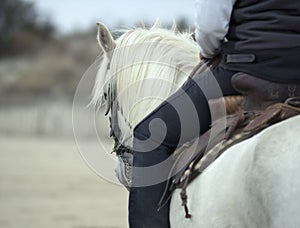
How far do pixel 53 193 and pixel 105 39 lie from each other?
8.27m

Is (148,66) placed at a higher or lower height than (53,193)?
higher

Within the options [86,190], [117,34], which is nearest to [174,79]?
[117,34]

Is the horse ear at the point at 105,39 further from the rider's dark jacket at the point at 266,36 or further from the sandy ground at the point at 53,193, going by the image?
the sandy ground at the point at 53,193

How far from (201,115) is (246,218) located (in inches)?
29.0

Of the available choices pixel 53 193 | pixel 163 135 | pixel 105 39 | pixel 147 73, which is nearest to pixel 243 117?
pixel 163 135

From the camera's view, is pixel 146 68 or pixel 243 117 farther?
pixel 146 68

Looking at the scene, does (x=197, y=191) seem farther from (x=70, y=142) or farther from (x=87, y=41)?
(x=87, y=41)

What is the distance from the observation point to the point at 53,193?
39.8ft

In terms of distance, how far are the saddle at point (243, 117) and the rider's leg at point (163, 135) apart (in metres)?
0.09

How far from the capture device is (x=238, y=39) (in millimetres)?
3303

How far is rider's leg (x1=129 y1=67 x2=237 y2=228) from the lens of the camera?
3.39 meters

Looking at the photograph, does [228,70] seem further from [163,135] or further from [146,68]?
[146,68]

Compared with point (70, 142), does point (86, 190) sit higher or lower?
higher

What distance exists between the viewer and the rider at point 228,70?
3143 millimetres
